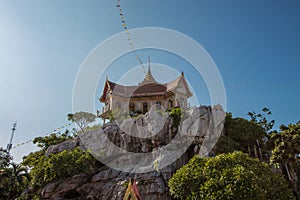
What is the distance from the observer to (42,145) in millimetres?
32688

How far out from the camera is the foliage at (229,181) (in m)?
13.2

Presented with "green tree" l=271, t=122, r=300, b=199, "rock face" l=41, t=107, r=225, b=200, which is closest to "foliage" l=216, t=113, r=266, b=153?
"rock face" l=41, t=107, r=225, b=200

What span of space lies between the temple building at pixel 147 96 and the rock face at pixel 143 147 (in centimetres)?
473

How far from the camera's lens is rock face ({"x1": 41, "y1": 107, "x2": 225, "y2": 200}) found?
19969mm

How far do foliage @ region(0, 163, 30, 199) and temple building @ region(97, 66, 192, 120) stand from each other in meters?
12.0

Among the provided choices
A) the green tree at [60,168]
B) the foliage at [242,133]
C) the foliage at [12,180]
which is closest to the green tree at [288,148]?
the foliage at [242,133]

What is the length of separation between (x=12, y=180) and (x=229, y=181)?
23.1m

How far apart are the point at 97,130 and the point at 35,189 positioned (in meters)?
9.02

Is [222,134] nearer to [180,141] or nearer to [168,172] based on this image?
[180,141]

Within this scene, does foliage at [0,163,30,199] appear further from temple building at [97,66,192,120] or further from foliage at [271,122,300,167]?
foliage at [271,122,300,167]

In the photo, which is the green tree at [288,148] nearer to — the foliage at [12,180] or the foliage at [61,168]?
the foliage at [61,168]

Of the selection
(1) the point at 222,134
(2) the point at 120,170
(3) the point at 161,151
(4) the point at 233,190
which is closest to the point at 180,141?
(3) the point at 161,151

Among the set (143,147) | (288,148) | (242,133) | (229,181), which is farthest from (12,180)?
(288,148)

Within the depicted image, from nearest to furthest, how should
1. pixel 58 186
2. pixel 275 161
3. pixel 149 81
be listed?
1. pixel 275 161
2. pixel 58 186
3. pixel 149 81
